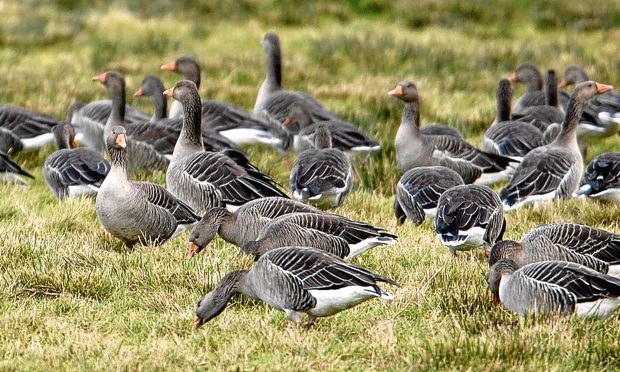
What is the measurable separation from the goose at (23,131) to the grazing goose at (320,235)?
5.73 meters

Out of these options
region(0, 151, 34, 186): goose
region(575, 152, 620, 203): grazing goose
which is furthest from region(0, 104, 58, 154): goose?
region(575, 152, 620, 203): grazing goose

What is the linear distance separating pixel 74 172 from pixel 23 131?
2.46 m

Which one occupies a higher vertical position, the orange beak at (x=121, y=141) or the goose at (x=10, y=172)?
the orange beak at (x=121, y=141)

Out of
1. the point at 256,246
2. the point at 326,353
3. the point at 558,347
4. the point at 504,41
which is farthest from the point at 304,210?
the point at 504,41

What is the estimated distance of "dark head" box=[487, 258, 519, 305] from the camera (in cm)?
687

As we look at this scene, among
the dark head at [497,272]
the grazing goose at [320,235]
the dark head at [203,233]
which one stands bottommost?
the dark head at [203,233]

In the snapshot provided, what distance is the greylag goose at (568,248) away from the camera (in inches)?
292

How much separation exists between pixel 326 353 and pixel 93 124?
8097mm

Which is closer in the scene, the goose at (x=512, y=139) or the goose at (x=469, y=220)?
the goose at (x=469, y=220)

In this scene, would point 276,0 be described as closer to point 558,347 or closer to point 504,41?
point 504,41

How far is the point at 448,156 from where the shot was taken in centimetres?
1182

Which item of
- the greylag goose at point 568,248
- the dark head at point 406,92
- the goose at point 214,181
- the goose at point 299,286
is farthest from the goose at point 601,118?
the goose at point 299,286

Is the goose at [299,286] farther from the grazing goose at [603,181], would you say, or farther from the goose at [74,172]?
the grazing goose at [603,181]

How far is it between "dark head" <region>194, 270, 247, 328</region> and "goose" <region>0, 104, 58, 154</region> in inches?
264
